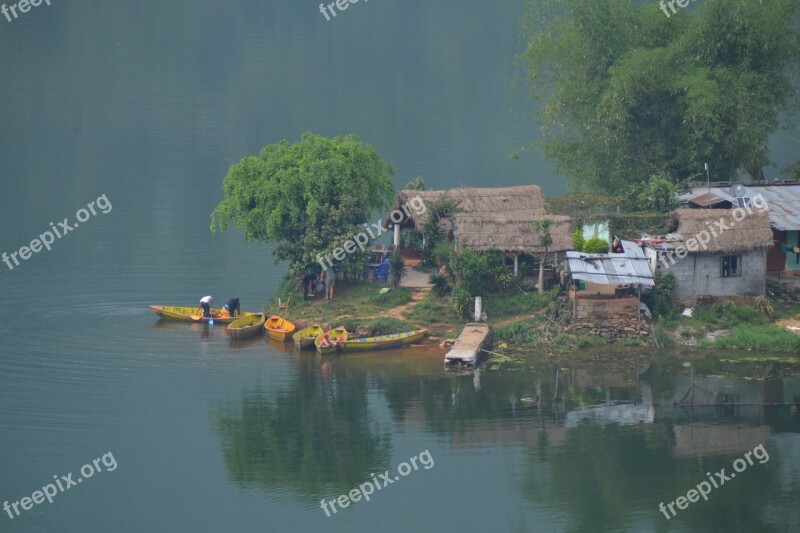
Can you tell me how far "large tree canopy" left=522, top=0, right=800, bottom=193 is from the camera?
1570 inches

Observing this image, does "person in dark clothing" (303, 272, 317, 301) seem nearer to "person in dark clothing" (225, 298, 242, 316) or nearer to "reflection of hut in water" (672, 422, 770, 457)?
"person in dark clothing" (225, 298, 242, 316)

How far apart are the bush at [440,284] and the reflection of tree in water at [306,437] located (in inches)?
199

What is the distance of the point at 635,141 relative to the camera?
42.0 meters

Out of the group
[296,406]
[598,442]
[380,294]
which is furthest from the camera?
[380,294]

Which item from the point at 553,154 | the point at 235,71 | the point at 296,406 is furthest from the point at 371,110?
the point at 296,406

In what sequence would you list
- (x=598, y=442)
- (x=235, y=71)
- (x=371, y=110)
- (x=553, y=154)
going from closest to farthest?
(x=598, y=442) < (x=553, y=154) < (x=371, y=110) < (x=235, y=71)

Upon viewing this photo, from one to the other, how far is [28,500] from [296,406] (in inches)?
290

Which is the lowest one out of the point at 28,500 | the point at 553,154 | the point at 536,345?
the point at 28,500

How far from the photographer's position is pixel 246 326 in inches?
1388

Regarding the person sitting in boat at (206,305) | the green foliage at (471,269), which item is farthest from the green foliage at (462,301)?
the person sitting in boat at (206,305)

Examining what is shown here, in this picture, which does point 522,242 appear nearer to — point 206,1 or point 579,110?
point 579,110

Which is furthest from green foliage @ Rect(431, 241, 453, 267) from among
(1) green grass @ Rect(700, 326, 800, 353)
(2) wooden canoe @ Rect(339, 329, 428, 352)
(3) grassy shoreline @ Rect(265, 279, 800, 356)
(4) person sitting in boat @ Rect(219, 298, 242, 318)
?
(1) green grass @ Rect(700, 326, 800, 353)

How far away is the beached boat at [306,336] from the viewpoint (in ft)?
111

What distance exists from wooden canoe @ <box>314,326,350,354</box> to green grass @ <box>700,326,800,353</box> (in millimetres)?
10417
